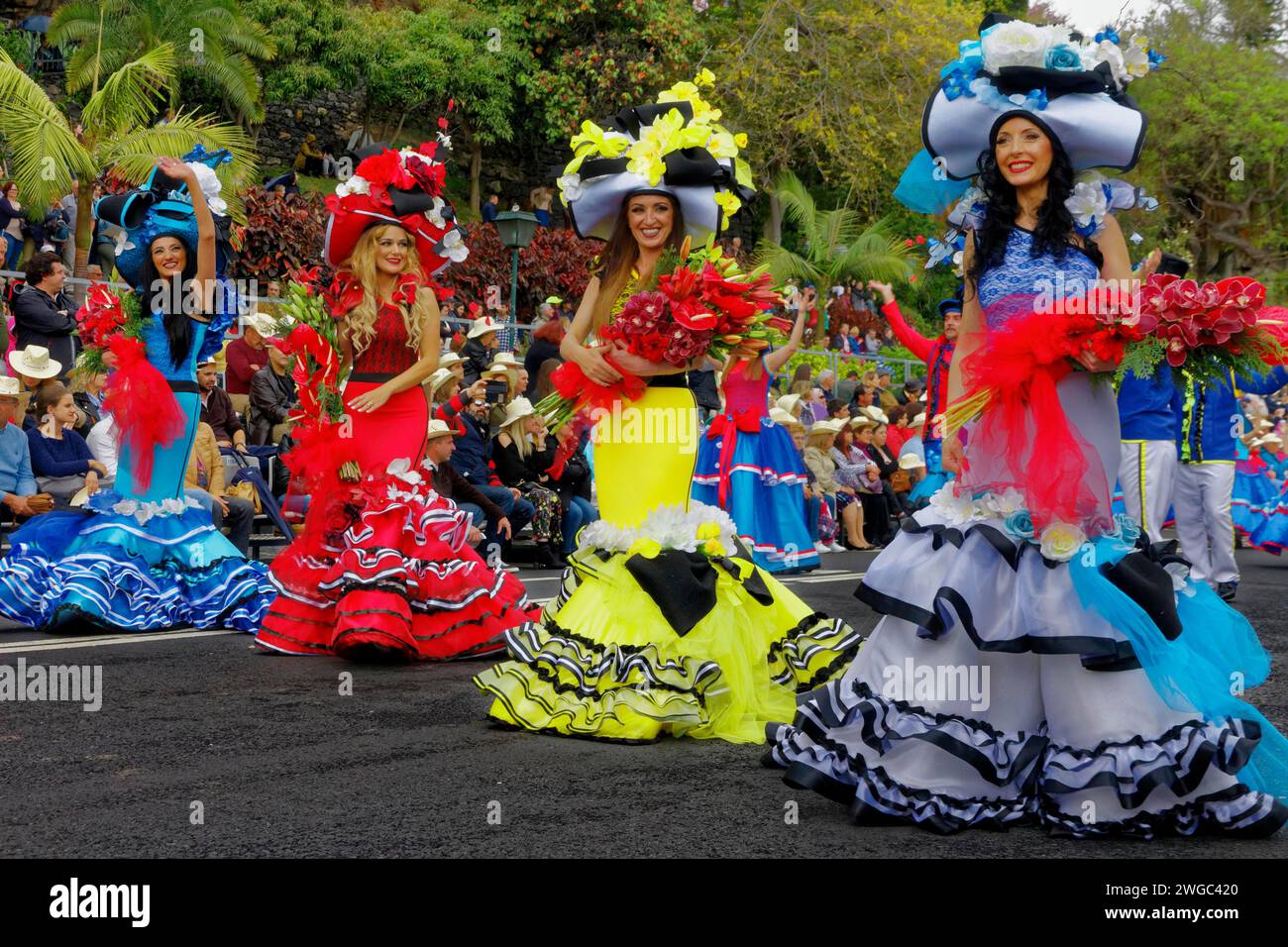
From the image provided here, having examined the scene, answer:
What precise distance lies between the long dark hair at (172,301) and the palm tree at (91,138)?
802 centimetres

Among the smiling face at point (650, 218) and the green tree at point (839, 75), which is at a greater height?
the green tree at point (839, 75)

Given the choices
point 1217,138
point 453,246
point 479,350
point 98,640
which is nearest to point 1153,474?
point 453,246

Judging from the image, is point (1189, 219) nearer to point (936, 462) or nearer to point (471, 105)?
point (471, 105)

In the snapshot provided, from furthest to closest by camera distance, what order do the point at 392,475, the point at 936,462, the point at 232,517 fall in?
1. the point at 232,517
2. the point at 936,462
3. the point at 392,475

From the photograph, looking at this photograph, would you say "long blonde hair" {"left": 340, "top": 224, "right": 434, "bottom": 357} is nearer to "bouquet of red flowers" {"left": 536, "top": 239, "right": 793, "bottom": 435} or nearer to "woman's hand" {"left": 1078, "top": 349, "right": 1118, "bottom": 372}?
"bouquet of red flowers" {"left": 536, "top": 239, "right": 793, "bottom": 435}

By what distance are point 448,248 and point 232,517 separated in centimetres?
421

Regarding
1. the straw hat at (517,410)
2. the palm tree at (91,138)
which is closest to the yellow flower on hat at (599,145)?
the straw hat at (517,410)

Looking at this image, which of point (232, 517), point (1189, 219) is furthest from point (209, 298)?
point (1189, 219)

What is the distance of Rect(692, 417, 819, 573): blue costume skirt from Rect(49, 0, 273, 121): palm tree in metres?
13.6

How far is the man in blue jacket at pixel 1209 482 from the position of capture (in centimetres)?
1124

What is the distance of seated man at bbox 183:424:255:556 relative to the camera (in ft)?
36.6

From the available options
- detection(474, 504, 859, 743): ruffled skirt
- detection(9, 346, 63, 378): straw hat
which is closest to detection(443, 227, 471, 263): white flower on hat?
detection(474, 504, 859, 743): ruffled skirt

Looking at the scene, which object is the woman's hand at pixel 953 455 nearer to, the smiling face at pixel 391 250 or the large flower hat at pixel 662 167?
the large flower hat at pixel 662 167
